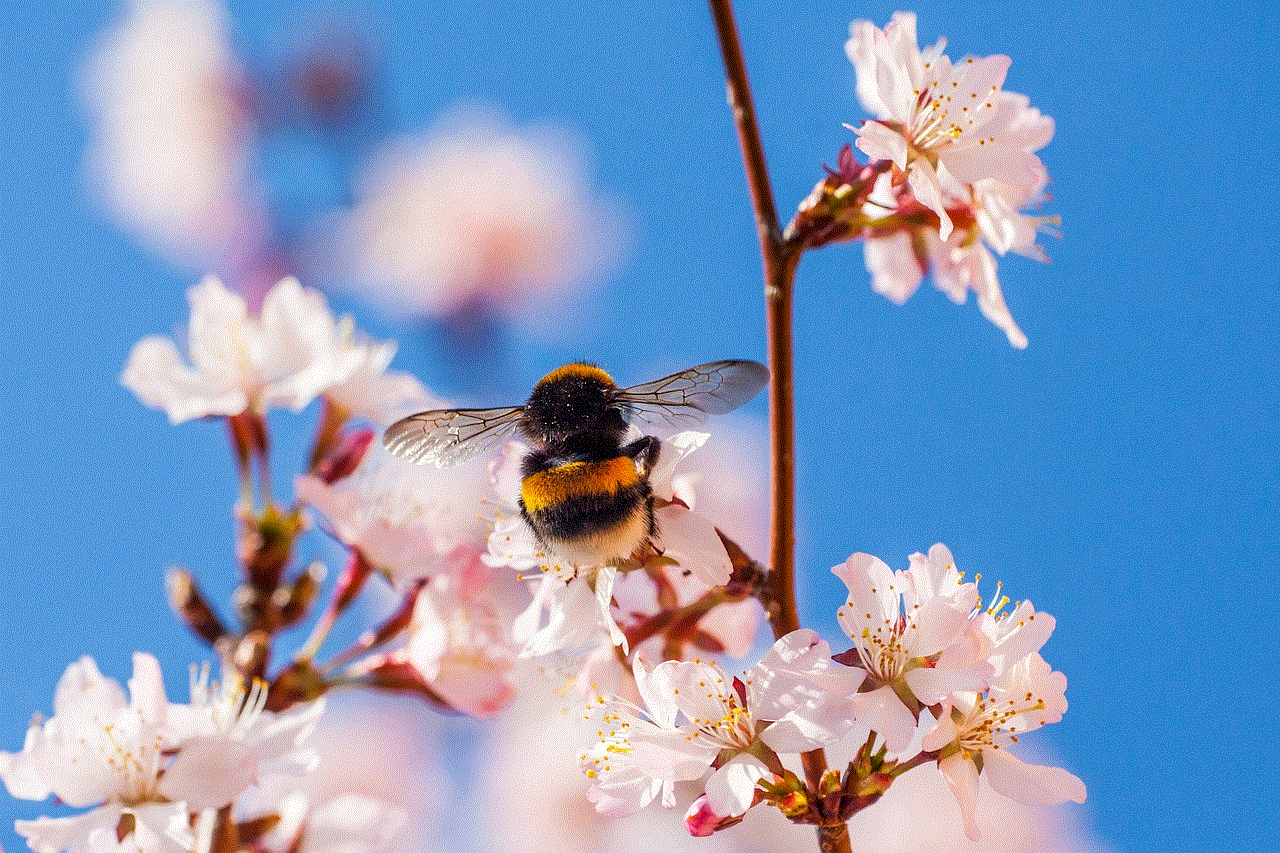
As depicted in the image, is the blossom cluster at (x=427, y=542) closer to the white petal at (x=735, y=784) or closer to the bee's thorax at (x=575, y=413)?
the bee's thorax at (x=575, y=413)

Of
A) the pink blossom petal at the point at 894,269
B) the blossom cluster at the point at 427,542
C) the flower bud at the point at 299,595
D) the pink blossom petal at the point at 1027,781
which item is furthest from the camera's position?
the flower bud at the point at 299,595

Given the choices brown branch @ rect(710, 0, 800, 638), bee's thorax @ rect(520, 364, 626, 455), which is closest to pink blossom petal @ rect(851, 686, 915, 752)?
brown branch @ rect(710, 0, 800, 638)

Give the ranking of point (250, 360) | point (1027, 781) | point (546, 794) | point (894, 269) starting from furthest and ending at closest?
point (546, 794)
point (250, 360)
point (894, 269)
point (1027, 781)

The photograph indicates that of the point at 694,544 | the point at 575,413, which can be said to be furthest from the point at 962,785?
the point at 575,413

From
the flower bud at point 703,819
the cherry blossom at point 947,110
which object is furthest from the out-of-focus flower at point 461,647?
the cherry blossom at point 947,110

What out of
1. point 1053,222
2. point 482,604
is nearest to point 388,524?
point 482,604

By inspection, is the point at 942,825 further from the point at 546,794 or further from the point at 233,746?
the point at 546,794

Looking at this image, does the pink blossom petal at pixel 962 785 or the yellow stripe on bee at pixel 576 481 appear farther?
the yellow stripe on bee at pixel 576 481
